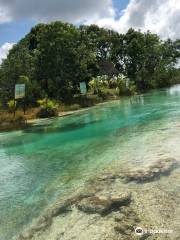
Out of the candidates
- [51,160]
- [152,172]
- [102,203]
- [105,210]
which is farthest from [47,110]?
[105,210]

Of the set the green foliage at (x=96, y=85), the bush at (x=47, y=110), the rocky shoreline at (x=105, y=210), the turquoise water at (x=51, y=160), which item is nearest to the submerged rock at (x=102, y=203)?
the rocky shoreline at (x=105, y=210)

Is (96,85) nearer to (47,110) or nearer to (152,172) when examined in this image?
(47,110)

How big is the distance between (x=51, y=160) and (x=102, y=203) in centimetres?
491

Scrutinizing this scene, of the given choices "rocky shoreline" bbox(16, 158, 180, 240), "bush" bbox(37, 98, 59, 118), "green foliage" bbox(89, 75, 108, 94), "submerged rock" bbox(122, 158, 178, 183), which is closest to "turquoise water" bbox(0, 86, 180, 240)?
"rocky shoreline" bbox(16, 158, 180, 240)

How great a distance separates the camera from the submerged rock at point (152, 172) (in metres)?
7.33

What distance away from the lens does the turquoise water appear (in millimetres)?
6827

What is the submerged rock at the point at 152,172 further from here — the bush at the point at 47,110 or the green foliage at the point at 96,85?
the green foliage at the point at 96,85

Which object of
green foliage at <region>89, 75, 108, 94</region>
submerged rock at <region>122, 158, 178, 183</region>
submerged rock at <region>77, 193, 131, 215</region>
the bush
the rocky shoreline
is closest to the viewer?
the rocky shoreline

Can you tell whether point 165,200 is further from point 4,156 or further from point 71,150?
point 4,156

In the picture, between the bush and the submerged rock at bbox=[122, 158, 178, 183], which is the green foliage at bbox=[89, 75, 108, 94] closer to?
the bush

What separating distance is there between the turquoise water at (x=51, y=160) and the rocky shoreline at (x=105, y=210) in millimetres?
418

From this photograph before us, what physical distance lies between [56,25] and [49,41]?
5.29ft

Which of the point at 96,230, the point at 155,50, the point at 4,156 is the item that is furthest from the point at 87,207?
the point at 155,50

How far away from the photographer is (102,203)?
623 centimetres
